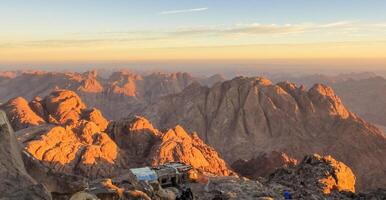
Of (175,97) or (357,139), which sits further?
(175,97)

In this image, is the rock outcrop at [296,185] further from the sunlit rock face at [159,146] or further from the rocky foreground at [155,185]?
the sunlit rock face at [159,146]

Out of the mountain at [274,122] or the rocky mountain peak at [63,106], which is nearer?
the rocky mountain peak at [63,106]

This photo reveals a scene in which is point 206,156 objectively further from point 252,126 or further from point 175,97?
point 175,97

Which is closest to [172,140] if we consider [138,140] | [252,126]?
[138,140]

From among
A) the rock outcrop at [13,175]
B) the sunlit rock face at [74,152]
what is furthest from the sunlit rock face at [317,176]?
the rock outcrop at [13,175]

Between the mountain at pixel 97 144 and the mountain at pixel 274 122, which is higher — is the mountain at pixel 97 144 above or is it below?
above

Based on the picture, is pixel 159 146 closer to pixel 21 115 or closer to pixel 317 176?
pixel 21 115
